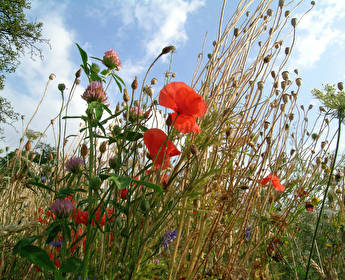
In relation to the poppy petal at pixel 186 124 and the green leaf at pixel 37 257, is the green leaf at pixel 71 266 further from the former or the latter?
the poppy petal at pixel 186 124

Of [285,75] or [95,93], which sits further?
[285,75]

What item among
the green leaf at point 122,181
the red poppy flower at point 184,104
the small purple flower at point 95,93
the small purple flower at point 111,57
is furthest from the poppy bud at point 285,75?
the green leaf at point 122,181

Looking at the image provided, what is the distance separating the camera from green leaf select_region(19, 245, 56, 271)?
0.42 m

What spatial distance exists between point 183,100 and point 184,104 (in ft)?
0.04

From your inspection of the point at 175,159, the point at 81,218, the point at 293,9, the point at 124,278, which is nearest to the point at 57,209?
the point at 81,218

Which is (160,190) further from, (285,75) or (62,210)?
(285,75)

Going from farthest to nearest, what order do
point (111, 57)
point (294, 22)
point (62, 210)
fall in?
point (294, 22) < point (111, 57) < point (62, 210)

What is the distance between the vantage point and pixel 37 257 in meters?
0.44

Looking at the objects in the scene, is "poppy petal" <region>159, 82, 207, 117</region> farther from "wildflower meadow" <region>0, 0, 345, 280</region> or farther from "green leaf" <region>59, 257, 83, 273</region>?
"green leaf" <region>59, 257, 83, 273</region>

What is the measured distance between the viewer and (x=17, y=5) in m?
9.27

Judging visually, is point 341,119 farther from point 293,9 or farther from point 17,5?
point 17,5

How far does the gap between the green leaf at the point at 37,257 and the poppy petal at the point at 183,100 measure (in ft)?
1.41

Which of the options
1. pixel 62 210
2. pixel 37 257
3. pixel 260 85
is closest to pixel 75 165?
pixel 62 210

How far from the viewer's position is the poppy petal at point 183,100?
0.65 metres
